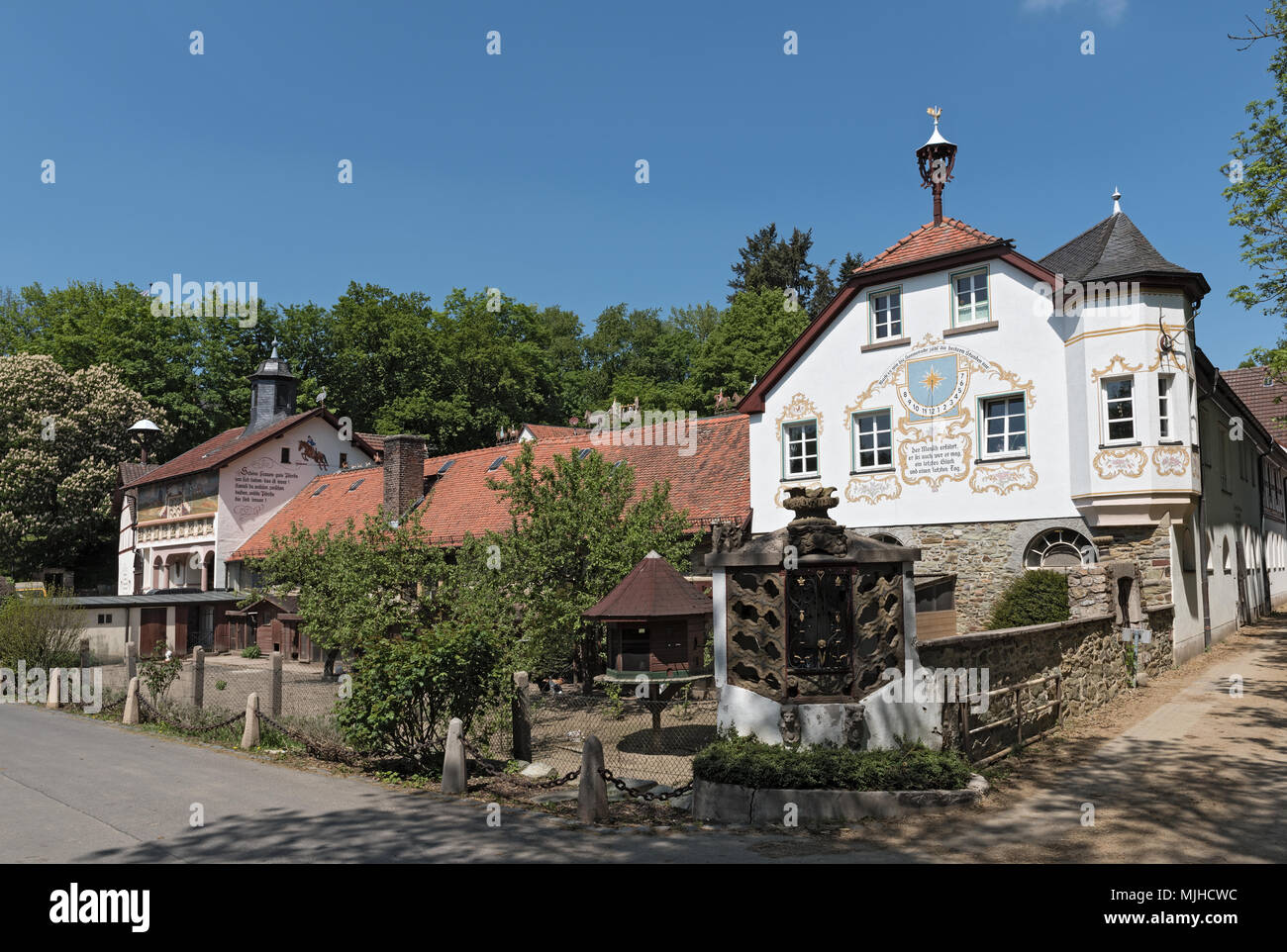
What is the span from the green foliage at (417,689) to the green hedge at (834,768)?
12.5 feet

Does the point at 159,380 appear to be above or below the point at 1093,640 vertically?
above

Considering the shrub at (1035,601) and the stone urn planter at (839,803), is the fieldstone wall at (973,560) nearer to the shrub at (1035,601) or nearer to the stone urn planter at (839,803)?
the shrub at (1035,601)

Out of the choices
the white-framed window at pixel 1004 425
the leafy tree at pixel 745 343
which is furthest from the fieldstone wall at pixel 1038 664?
the leafy tree at pixel 745 343

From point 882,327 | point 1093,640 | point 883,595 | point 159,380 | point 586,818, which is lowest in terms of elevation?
point 586,818

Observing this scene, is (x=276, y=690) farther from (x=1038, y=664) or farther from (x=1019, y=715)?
(x=1038, y=664)

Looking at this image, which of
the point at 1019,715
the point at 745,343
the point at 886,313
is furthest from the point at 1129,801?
the point at 745,343

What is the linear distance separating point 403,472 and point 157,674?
1752 cm

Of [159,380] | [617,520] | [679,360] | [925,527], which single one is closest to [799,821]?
[617,520]

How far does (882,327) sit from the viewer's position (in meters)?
23.1

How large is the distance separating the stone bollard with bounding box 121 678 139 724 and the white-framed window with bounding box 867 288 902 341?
17.6 m

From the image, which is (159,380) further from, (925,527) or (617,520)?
(925,527)

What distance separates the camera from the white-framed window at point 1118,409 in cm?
1942
